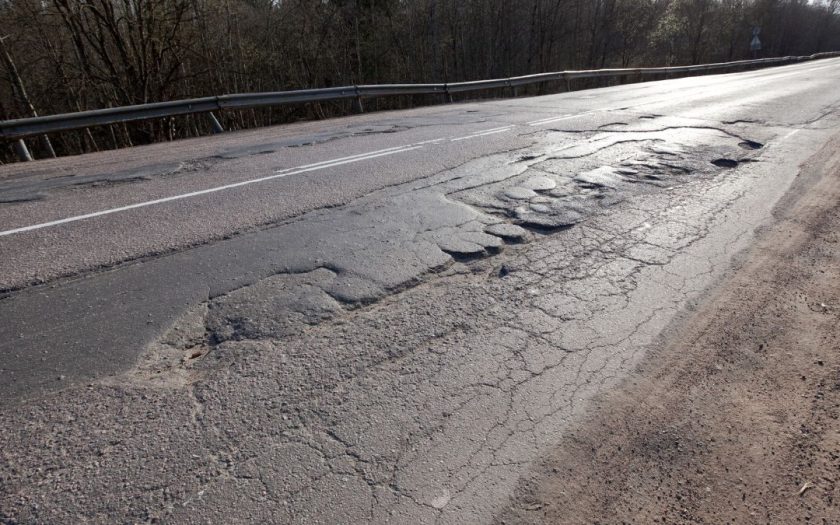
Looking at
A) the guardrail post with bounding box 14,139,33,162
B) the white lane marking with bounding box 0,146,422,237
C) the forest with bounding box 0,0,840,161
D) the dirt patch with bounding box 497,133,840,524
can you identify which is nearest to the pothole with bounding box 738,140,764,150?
the dirt patch with bounding box 497,133,840,524

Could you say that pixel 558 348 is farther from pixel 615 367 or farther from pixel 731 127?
pixel 731 127

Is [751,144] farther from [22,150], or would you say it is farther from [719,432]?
[22,150]

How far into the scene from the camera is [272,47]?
18781 millimetres

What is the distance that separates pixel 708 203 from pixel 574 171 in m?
1.51

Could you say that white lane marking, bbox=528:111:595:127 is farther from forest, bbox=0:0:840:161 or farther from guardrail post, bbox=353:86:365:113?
forest, bbox=0:0:840:161

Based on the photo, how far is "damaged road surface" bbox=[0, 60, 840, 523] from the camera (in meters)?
1.85

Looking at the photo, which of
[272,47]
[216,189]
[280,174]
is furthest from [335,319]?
[272,47]

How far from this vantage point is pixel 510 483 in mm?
1839

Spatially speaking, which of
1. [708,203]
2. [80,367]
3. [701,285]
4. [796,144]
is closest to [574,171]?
[708,203]

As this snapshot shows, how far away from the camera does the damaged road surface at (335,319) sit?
6.06 ft

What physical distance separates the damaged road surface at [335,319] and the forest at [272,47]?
8580mm

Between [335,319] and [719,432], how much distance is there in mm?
2125

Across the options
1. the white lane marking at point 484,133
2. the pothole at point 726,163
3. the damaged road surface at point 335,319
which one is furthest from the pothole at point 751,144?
the white lane marking at point 484,133

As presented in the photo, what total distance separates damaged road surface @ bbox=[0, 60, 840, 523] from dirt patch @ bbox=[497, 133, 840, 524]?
0.13 metres
